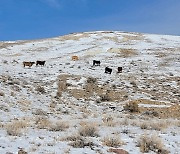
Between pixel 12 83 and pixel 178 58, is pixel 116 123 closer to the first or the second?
pixel 12 83

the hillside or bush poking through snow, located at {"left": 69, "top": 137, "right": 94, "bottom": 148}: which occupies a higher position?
the hillside

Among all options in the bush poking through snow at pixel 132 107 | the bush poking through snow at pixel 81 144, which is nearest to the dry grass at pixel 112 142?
the bush poking through snow at pixel 81 144

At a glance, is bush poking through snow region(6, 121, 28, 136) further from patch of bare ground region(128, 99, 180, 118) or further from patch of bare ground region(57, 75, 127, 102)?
patch of bare ground region(57, 75, 127, 102)

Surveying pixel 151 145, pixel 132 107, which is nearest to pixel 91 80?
pixel 132 107

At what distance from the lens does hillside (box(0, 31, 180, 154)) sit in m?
11.9

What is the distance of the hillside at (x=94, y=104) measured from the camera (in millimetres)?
11867

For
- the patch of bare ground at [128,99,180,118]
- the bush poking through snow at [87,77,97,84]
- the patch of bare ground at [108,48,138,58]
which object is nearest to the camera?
the patch of bare ground at [128,99,180,118]

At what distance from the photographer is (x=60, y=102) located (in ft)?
78.2

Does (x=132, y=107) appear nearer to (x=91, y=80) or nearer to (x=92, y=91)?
(x=92, y=91)

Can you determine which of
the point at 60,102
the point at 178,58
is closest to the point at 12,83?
the point at 60,102

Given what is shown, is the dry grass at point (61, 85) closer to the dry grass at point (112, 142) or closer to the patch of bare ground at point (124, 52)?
the dry grass at point (112, 142)

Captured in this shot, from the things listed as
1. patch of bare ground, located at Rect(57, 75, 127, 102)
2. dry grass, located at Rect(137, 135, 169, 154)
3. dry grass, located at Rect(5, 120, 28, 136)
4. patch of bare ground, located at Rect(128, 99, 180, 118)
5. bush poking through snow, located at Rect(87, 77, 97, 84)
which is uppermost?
bush poking through snow, located at Rect(87, 77, 97, 84)

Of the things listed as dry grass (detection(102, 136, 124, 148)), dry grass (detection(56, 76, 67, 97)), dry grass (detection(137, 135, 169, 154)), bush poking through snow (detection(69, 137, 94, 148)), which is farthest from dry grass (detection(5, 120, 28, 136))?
dry grass (detection(56, 76, 67, 97))

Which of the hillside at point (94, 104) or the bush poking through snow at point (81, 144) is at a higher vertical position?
the hillside at point (94, 104)
